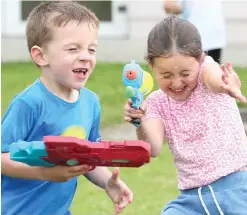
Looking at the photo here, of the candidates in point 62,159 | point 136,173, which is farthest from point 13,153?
point 136,173

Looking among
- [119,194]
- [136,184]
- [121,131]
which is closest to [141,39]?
[121,131]

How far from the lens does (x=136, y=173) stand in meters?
6.71

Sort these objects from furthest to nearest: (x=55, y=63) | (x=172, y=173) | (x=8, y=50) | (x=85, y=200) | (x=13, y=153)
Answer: (x=8, y=50) < (x=172, y=173) < (x=85, y=200) < (x=55, y=63) < (x=13, y=153)

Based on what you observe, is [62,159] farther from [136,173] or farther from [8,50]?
[8,50]

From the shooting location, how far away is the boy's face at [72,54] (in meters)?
3.58

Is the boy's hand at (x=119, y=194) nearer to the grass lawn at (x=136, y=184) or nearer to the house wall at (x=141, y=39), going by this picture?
the grass lawn at (x=136, y=184)

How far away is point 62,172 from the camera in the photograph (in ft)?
11.2

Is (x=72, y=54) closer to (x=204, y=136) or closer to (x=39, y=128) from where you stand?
(x=39, y=128)

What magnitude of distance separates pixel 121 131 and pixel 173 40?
458cm

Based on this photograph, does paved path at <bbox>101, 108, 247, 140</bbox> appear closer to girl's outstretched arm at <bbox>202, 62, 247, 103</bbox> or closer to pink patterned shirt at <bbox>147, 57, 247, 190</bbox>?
pink patterned shirt at <bbox>147, 57, 247, 190</bbox>

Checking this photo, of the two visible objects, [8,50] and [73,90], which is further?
[8,50]

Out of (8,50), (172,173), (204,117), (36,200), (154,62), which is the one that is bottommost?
(8,50)

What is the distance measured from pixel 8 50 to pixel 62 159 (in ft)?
33.5

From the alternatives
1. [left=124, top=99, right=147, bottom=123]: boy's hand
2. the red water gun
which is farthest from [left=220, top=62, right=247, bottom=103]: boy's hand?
the red water gun
